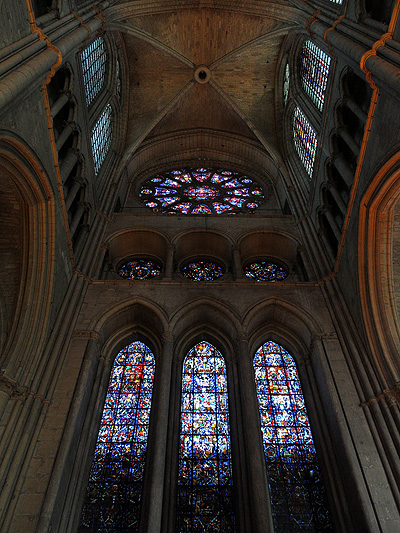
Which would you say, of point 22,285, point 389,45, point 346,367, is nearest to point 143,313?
point 22,285

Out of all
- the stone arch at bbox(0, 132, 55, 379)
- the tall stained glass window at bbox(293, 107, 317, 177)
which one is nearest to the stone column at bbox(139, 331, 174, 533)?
the stone arch at bbox(0, 132, 55, 379)

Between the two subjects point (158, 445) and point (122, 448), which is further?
point (122, 448)

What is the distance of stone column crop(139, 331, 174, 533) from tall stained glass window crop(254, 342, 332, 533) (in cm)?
190

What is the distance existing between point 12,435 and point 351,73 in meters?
10.1

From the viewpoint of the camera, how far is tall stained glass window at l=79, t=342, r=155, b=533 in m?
7.41

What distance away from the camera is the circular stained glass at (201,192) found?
15.2 m

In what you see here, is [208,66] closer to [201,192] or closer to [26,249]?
[201,192]

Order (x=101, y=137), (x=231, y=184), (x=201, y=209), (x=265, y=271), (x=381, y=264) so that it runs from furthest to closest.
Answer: (x=231, y=184), (x=201, y=209), (x=101, y=137), (x=265, y=271), (x=381, y=264)

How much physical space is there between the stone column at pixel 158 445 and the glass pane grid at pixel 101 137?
264 inches

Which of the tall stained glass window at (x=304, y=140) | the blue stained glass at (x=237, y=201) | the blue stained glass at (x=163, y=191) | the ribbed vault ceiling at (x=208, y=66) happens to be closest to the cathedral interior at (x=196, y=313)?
the tall stained glass window at (x=304, y=140)

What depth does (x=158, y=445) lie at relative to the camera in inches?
299

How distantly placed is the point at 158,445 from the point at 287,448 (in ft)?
7.94

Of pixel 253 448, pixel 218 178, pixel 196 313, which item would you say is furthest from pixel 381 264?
pixel 218 178

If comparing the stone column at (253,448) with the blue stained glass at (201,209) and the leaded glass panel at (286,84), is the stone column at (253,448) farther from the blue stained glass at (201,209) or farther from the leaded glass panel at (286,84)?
the leaded glass panel at (286,84)
